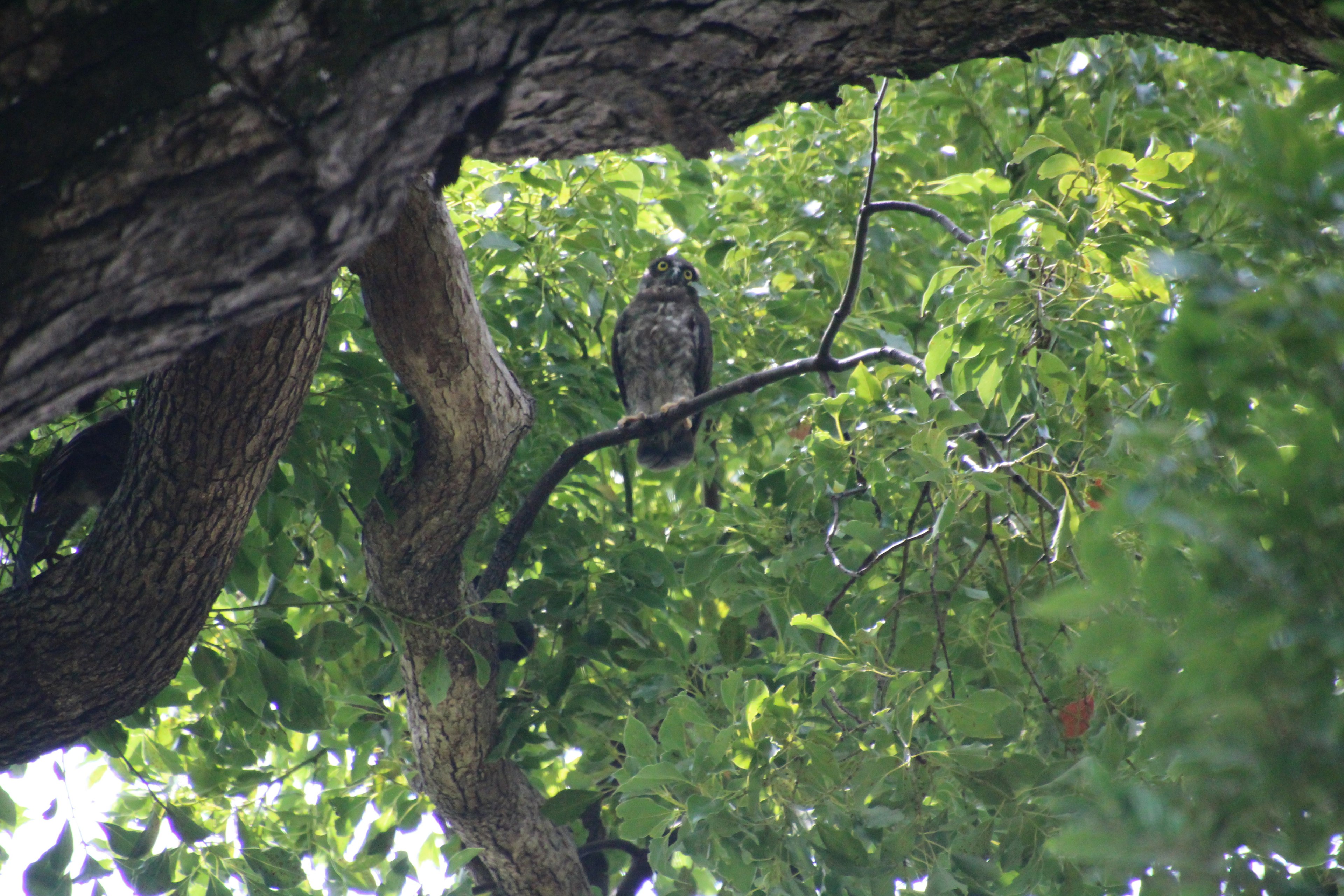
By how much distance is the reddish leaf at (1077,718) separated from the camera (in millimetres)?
2889

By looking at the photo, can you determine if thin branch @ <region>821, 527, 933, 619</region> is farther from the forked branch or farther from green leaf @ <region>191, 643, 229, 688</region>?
green leaf @ <region>191, 643, 229, 688</region>

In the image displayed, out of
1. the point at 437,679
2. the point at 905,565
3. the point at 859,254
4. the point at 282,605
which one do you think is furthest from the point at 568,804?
the point at 859,254

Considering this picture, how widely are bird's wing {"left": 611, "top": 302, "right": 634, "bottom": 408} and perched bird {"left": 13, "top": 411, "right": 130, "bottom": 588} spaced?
120 inches

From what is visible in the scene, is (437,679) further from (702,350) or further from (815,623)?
(702,350)

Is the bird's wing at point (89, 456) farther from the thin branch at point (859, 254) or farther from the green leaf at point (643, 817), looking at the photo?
the thin branch at point (859, 254)

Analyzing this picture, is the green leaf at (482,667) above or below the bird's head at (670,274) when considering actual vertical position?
above

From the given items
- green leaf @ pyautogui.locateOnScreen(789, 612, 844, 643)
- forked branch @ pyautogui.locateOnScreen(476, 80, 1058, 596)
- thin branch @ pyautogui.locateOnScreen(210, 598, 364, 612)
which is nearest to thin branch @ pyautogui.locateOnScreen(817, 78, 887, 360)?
forked branch @ pyautogui.locateOnScreen(476, 80, 1058, 596)

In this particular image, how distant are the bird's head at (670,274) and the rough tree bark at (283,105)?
4.09 m

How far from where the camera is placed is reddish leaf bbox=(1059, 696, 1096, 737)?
114 inches

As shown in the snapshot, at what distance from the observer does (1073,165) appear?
239 cm

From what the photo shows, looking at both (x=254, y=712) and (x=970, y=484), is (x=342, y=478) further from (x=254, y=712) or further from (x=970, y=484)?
(x=970, y=484)

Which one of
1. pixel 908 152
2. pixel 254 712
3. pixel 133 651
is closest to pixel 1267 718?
pixel 133 651

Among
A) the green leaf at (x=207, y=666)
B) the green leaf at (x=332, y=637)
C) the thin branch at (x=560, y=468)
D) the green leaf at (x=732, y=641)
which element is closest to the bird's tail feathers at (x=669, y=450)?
the thin branch at (x=560, y=468)

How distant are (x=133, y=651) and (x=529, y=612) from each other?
4.72 ft
